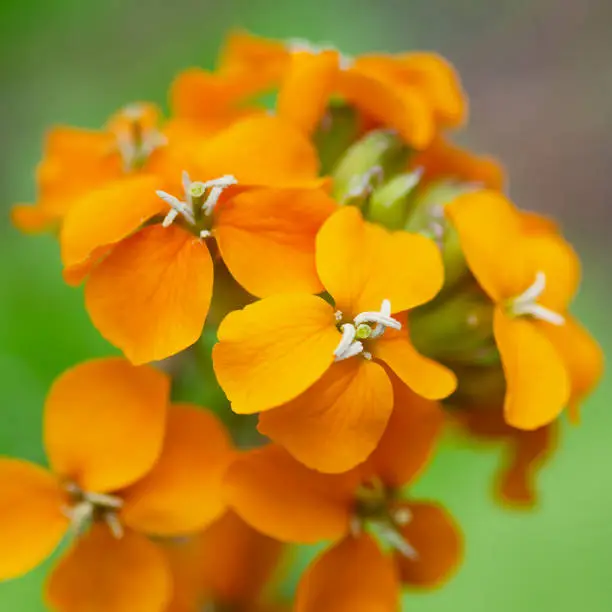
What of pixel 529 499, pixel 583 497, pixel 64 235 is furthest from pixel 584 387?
pixel 583 497

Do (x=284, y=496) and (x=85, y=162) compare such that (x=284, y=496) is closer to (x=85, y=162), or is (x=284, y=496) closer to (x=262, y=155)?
(x=262, y=155)

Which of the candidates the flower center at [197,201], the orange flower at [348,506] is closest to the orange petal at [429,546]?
the orange flower at [348,506]

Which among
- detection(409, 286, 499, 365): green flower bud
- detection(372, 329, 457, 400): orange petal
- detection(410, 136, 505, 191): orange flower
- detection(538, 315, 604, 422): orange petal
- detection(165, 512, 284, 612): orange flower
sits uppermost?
detection(410, 136, 505, 191): orange flower

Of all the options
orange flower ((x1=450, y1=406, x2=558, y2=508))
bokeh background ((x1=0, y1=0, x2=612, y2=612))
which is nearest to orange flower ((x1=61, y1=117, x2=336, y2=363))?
bokeh background ((x1=0, y1=0, x2=612, y2=612))

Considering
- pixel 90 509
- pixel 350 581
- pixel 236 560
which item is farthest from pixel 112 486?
pixel 236 560

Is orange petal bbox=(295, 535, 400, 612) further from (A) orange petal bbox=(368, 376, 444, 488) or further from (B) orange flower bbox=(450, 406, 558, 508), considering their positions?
(B) orange flower bbox=(450, 406, 558, 508)

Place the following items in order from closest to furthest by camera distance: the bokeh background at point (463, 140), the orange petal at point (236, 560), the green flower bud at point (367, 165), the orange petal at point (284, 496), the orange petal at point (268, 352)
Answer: the orange petal at point (268, 352), the orange petal at point (284, 496), the green flower bud at point (367, 165), the orange petal at point (236, 560), the bokeh background at point (463, 140)

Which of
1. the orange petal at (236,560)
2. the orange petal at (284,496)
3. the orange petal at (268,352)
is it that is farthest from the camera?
the orange petal at (236,560)

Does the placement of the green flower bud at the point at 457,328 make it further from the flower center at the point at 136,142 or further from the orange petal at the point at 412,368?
the flower center at the point at 136,142
